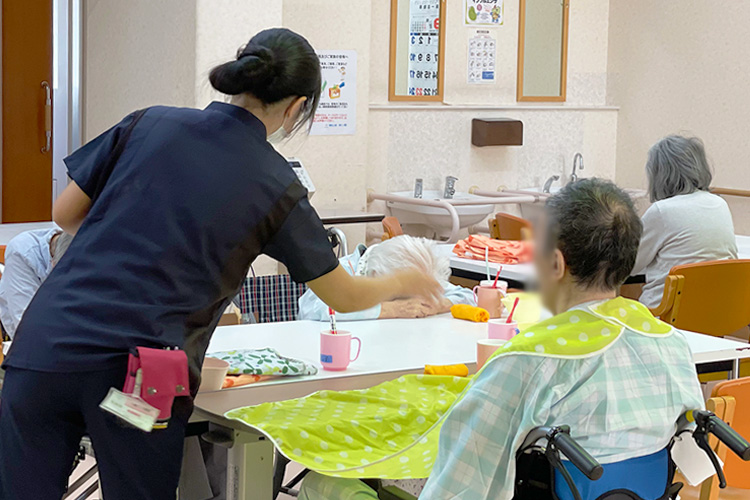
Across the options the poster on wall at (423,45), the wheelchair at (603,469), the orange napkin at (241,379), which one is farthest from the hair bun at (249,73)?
the poster on wall at (423,45)

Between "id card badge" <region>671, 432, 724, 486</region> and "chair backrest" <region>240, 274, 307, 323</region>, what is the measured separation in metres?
2.18

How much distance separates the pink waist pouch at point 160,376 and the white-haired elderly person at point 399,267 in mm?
1269

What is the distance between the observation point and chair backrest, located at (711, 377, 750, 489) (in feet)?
6.43

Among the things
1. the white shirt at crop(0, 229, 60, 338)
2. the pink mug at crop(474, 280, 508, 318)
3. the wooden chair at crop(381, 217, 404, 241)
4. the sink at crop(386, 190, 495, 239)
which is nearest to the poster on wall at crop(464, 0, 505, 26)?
the sink at crop(386, 190, 495, 239)

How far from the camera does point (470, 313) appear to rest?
122 inches

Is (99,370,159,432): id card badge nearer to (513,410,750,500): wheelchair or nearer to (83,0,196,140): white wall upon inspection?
(513,410,750,500): wheelchair

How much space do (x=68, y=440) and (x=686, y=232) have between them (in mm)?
3013

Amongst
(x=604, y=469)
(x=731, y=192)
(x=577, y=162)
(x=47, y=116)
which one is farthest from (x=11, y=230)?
(x=731, y=192)

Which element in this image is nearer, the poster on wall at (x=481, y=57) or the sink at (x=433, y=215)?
the sink at (x=433, y=215)

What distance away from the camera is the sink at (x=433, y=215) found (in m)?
5.93

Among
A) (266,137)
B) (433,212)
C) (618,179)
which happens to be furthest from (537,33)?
(266,137)

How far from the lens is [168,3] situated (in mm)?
4855

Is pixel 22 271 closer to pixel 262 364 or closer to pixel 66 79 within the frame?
pixel 262 364

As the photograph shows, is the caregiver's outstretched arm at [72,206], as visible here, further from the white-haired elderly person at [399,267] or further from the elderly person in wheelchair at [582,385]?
the white-haired elderly person at [399,267]
